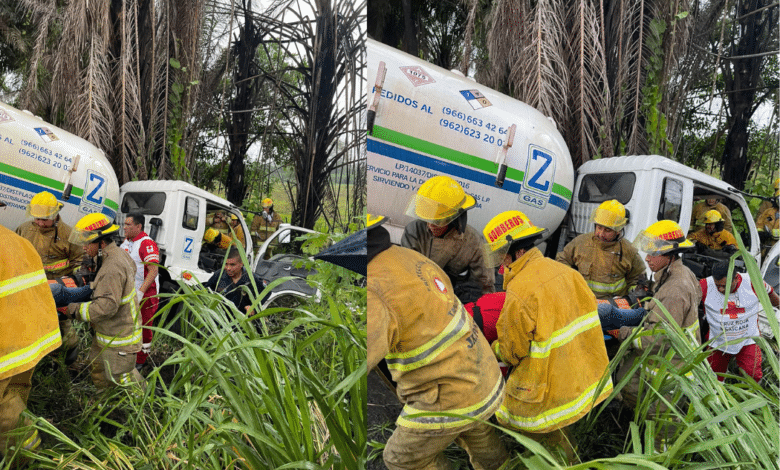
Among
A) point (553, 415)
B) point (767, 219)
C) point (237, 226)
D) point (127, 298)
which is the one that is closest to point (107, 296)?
point (127, 298)

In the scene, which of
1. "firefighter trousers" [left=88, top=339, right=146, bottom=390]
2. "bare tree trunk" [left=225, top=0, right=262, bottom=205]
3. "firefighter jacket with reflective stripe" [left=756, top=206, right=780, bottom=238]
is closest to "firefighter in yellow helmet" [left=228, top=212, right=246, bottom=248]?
"bare tree trunk" [left=225, top=0, right=262, bottom=205]

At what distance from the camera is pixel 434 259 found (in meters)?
1.61

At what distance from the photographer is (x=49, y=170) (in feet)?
9.51

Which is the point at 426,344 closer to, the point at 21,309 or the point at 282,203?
the point at 282,203

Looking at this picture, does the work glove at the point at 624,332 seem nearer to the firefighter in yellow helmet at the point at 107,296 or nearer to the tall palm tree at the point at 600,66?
the tall palm tree at the point at 600,66

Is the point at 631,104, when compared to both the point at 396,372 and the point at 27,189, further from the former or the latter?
the point at 27,189

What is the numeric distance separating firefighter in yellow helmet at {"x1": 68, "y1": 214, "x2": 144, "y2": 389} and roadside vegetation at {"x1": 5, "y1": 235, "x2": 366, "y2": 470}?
0.57ft

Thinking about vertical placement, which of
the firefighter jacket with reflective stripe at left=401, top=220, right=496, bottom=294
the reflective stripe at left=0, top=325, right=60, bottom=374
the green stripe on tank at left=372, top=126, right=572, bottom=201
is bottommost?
the reflective stripe at left=0, top=325, right=60, bottom=374

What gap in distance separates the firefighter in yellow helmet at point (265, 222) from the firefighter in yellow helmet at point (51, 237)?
1212 mm

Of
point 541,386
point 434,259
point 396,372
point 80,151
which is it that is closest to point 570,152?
point 434,259

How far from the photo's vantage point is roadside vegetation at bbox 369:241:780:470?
150 cm

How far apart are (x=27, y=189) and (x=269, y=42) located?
61.7 inches

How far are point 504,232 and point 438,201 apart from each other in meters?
0.33

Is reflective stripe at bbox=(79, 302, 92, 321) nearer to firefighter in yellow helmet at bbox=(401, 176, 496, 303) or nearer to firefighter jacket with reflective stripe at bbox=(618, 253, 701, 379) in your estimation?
firefighter in yellow helmet at bbox=(401, 176, 496, 303)
